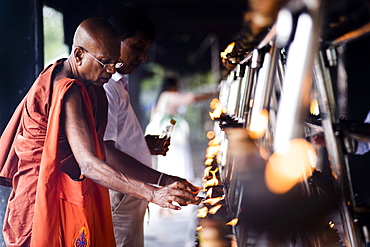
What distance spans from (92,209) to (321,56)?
4.70ft

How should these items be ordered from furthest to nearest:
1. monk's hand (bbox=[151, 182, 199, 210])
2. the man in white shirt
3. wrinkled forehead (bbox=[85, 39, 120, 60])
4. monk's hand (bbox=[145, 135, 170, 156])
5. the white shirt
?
monk's hand (bbox=[145, 135, 170, 156]), the white shirt, the man in white shirt, wrinkled forehead (bbox=[85, 39, 120, 60]), monk's hand (bbox=[151, 182, 199, 210])

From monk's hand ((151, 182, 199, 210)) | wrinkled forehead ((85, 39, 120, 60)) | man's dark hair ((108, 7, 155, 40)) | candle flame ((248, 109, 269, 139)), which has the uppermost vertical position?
man's dark hair ((108, 7, 155, 40))

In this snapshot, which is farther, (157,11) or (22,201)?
(157,11)

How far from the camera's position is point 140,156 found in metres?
3.22

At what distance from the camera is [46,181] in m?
2.31

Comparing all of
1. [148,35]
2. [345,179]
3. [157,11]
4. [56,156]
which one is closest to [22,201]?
[56,156]

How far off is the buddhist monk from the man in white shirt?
338 millimetres

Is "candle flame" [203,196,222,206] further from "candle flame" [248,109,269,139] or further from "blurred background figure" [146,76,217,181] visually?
"blurred background figure" [146,76,217,181]

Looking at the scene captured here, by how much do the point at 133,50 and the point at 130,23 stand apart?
0.17 m

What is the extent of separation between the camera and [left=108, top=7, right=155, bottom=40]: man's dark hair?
299cm

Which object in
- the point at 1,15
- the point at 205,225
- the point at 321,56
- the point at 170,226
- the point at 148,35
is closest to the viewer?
the point at 321,56

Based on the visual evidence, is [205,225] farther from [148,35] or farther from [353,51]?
[353,51]

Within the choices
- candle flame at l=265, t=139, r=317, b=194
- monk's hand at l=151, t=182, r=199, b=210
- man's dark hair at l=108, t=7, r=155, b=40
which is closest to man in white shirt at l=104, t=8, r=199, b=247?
man's dark hair at l=108, t=7, r=155, b=40

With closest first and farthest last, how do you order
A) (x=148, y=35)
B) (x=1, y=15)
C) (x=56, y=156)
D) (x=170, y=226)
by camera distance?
(x=56, y=156) < (x=148, y=35) < (x=1, y=15) < (x=170, y=226)
